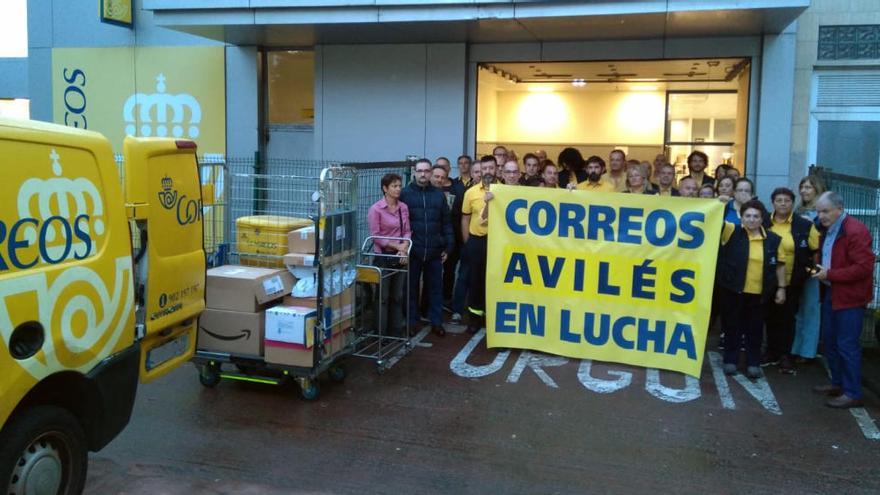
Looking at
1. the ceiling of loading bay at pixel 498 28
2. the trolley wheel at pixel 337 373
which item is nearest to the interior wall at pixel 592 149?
the ceiling of loading bay at pixel 498 28

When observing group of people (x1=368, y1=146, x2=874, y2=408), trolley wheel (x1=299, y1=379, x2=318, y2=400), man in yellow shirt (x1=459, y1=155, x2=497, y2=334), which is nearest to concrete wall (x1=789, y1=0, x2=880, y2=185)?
group of people (x1=368, y1=146, x2=874, y2=408)

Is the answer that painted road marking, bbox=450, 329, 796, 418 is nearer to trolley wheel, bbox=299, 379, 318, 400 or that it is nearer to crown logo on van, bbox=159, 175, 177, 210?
trolley wheel, bbox=299, 379, 318, 400

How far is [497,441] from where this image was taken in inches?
221

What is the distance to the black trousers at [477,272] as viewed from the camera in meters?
8.52

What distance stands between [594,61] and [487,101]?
93.4 inches

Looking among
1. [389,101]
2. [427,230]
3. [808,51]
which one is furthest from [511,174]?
[808,51]

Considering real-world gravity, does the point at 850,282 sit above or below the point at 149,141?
below

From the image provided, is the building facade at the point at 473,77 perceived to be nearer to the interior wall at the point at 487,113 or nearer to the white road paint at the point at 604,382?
Answer: the interior wall at the point at 487,113

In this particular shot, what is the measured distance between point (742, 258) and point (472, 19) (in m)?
5.22

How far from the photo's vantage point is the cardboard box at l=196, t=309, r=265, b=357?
6.23 meters

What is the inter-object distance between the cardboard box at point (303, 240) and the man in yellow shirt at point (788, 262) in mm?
A: 4226

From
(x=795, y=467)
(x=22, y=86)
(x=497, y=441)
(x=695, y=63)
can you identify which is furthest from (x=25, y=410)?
(x=22, y=86)

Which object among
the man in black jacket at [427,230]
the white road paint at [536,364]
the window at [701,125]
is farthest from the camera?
the window at [701,125]

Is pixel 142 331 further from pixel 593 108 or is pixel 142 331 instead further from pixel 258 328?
pixel 593 108
